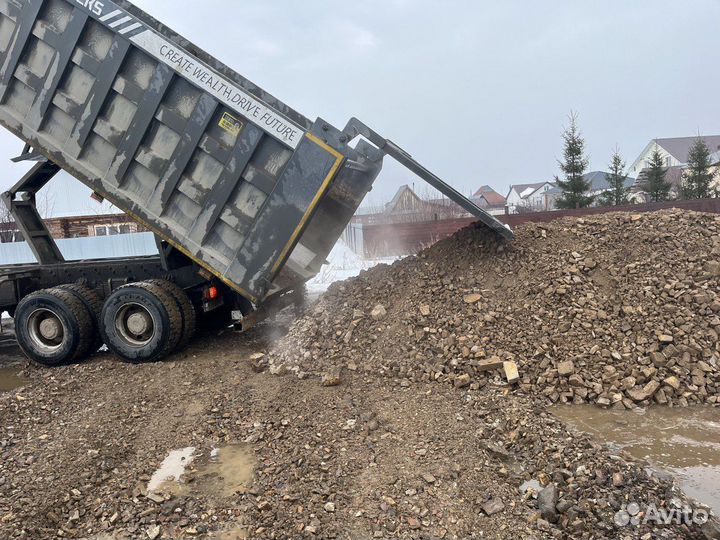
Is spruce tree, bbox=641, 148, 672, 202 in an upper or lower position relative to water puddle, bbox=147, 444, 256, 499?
upper

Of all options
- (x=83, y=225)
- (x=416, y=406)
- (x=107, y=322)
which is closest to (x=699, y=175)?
(x=416, y=406)

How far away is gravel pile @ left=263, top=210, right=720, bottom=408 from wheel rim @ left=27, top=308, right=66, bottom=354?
2807mm

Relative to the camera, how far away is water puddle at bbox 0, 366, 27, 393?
19.6 ft

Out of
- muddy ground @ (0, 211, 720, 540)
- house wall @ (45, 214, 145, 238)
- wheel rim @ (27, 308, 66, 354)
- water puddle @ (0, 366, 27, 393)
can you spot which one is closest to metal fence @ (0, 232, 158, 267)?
house wall @ (45, 214, 145, 238)

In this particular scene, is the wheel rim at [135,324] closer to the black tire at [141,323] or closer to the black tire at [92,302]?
the black tire at [141,323]

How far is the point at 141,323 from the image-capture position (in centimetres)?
589

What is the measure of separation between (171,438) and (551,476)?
285 cm

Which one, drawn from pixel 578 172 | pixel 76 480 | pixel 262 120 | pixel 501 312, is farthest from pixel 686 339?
pixel 578 172

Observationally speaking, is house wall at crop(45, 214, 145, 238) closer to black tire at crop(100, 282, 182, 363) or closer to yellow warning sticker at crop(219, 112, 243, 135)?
black tire at crop(100, 282, 182, 363)

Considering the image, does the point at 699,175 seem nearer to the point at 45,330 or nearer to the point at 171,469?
the point at 45,330

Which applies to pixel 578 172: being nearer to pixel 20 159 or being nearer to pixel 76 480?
pixel 20 159

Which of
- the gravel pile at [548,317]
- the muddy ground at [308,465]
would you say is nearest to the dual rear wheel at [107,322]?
the muddy ground at [308,465]

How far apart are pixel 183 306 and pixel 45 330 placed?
1811 mm

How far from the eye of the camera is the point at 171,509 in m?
3.12
